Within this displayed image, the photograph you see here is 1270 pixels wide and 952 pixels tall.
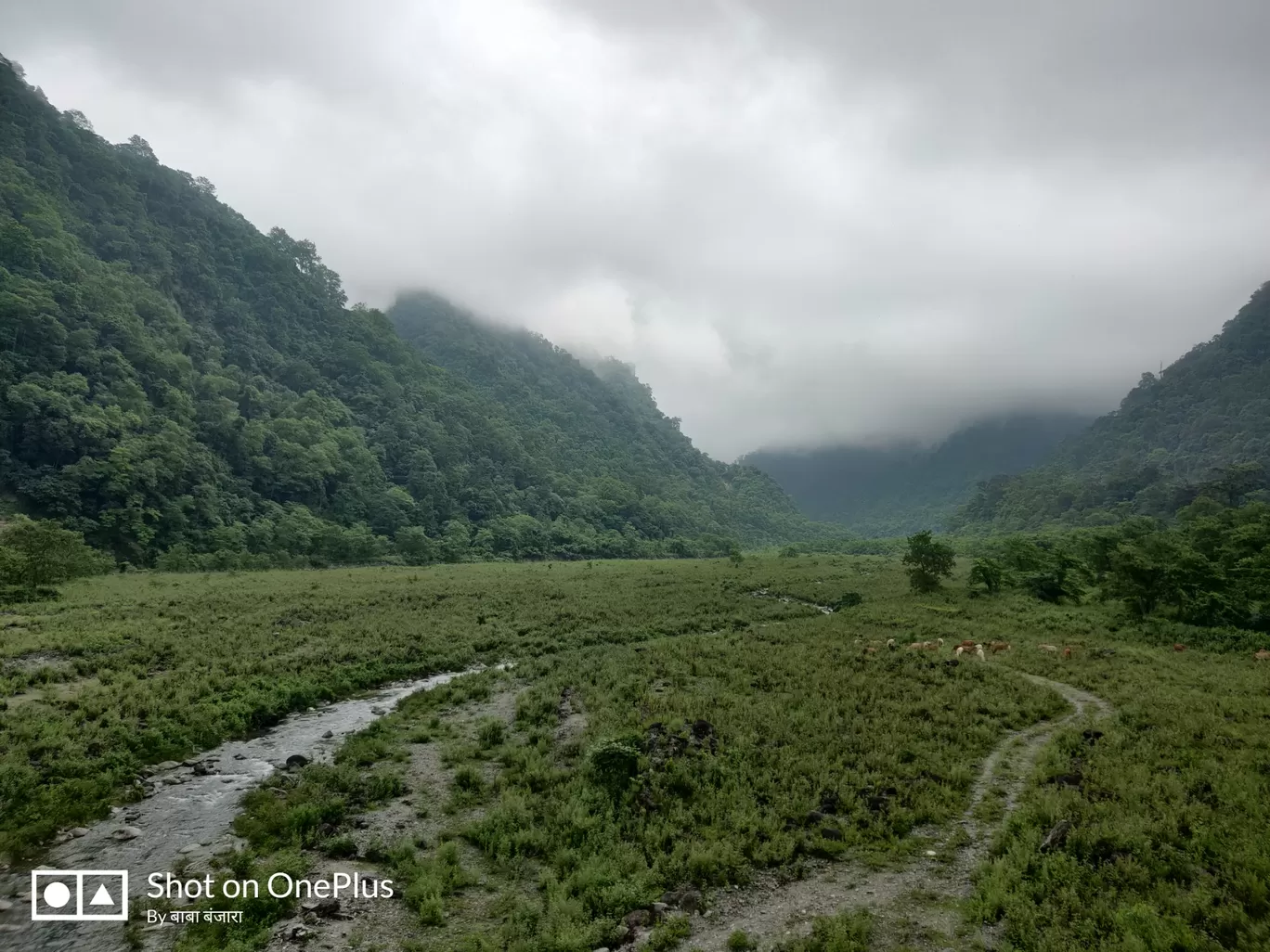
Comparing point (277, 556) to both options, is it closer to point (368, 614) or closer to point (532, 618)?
point (368, 614)

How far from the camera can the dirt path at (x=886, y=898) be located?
9.12 meters

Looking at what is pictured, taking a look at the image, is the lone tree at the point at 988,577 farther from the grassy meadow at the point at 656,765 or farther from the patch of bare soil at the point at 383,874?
the patch of bare soil at the point at 383,874

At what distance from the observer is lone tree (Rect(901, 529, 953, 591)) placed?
49062mm

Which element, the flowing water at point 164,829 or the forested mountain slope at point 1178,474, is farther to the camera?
the forested mountain slope at point 1178,474

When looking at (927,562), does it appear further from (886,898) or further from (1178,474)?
(1178,474)

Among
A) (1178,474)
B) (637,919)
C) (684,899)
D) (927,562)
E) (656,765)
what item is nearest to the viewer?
(637,919)

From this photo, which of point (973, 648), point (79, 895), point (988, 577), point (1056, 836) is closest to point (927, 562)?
point (988, 577)

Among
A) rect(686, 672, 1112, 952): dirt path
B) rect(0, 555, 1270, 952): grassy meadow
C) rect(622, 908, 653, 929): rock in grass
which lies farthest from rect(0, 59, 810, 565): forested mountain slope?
rect(686, 672, 1112, 952): dirt path

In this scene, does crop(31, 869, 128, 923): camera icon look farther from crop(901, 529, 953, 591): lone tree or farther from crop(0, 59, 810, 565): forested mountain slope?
crop(0, 59, 810, 565): forested mountain slope

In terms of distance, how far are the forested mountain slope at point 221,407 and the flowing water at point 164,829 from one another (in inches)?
2252

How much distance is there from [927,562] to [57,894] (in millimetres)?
52828

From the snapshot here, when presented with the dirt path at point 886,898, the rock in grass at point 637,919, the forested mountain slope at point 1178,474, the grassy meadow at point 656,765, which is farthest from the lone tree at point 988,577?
the forested mountain slope at point 1178,474

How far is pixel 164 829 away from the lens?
40.8 feet

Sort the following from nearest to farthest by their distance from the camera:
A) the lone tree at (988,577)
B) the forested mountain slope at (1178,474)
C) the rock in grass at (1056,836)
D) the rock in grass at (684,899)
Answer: the rock in grass at (684,899)
the rock in grass at (1056,836)
the lone tree at (988,577)
the forested mountain slope at (1178,474)
